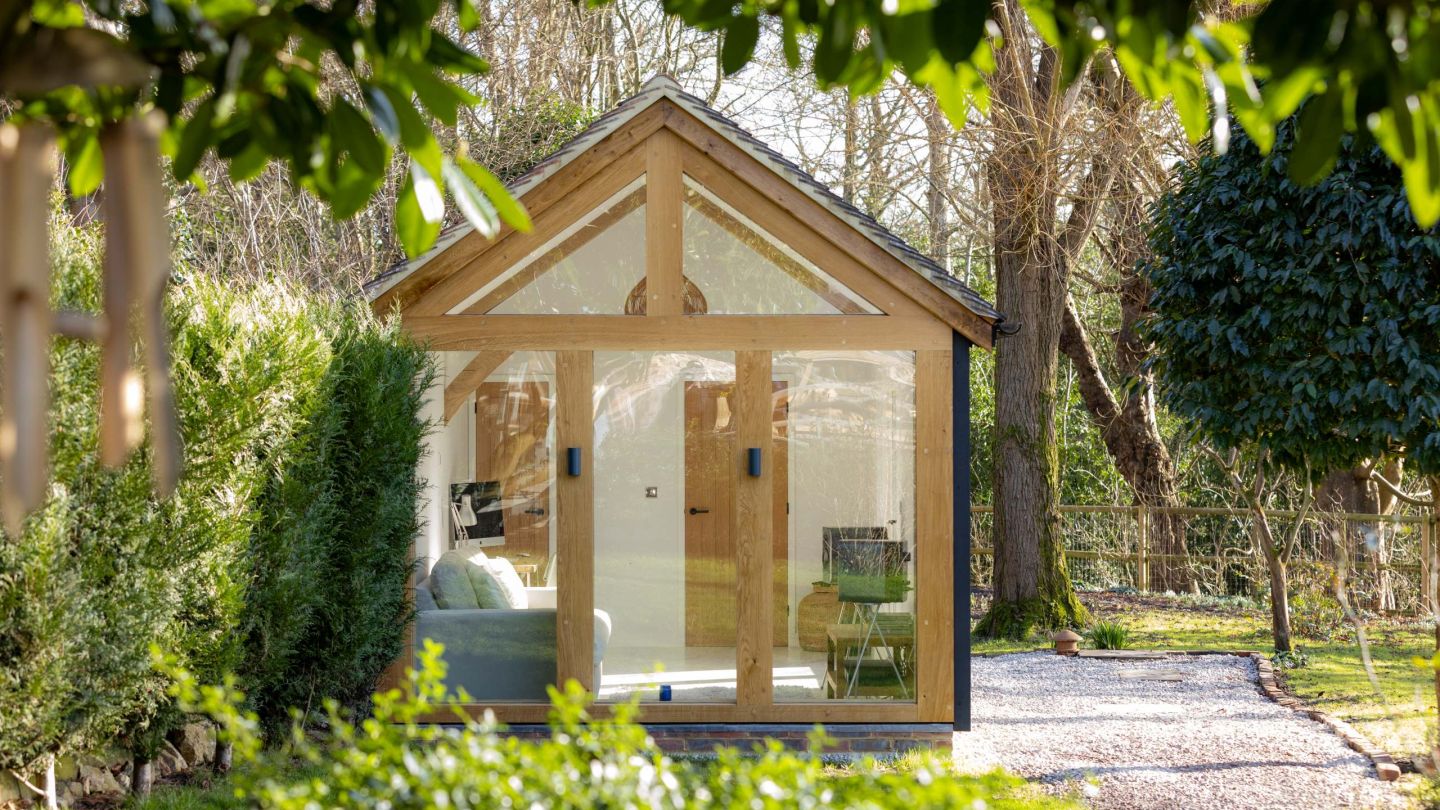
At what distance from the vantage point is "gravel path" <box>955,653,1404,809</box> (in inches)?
297

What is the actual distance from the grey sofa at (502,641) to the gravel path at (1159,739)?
2.80 meters

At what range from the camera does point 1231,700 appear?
10.4 meters

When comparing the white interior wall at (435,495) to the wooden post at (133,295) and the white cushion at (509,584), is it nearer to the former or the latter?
the white cushion at (509,584)

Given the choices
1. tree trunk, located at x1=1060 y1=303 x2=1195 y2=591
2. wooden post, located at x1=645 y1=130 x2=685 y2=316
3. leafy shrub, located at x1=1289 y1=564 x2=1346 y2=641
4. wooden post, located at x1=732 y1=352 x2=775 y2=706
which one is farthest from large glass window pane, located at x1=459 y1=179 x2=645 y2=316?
tree trunk, located at x1=1060 y1=303 x2=1195 y2=591

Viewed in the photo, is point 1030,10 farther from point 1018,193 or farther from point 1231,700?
point 1018,193

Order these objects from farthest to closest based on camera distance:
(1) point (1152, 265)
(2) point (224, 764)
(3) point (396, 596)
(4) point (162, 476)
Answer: (1) point (1152, 265) → (3) point (396, 596) → (2) point (224, 764) → (4) point (162, 476)

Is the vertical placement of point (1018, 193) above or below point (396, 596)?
above

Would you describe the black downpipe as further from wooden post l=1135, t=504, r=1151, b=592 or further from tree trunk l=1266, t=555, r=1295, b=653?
wooden post l=1135, t=504, r=1151, b=592

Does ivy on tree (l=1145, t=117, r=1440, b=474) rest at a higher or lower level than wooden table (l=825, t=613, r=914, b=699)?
higher

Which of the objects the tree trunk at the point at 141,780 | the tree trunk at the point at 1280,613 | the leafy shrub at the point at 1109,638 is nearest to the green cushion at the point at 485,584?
the tree trunk at the point at 141,780

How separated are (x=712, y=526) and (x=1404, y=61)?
6769 mm

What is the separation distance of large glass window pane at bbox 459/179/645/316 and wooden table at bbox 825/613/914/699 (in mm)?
2509

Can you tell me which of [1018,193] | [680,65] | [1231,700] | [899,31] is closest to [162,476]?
[899,31]

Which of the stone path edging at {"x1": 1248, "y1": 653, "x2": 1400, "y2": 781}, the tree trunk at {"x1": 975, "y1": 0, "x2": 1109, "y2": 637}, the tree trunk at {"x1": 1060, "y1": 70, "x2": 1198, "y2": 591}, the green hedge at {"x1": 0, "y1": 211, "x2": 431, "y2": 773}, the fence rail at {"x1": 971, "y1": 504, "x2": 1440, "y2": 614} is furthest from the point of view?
the fence rail at {"x1": 971, "y1": 504, "x2": 1440, "y2": 614}
